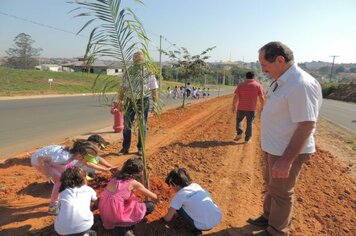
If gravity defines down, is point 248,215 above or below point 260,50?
below

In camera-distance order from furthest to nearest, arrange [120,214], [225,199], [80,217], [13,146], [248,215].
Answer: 1. [13,146]
2. [225,199]
3. [248,215]
4. [120,214]
5. [80,217]

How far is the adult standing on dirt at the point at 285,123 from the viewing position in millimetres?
2807

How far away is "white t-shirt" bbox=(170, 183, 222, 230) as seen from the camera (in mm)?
3402

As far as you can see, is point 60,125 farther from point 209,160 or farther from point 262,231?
point 262,231

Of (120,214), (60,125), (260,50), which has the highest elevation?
(260,50)

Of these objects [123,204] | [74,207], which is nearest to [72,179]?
[74,207]

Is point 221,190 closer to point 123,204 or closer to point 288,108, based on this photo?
point 123,204

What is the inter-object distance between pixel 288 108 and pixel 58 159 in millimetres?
2709

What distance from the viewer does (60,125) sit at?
11438 mm

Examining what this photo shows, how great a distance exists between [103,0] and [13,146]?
5.65 metres

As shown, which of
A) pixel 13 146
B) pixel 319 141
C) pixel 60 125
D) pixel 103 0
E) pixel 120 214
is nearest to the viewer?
pixel 120 214

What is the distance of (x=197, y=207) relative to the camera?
3.40m

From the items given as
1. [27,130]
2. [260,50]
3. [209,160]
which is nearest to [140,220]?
[260,50]

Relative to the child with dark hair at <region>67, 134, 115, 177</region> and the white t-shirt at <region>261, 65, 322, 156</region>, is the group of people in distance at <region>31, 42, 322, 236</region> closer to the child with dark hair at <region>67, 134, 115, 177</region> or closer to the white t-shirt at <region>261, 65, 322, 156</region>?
the white t-shirt at <region>261, 65, 322, 156</region>
